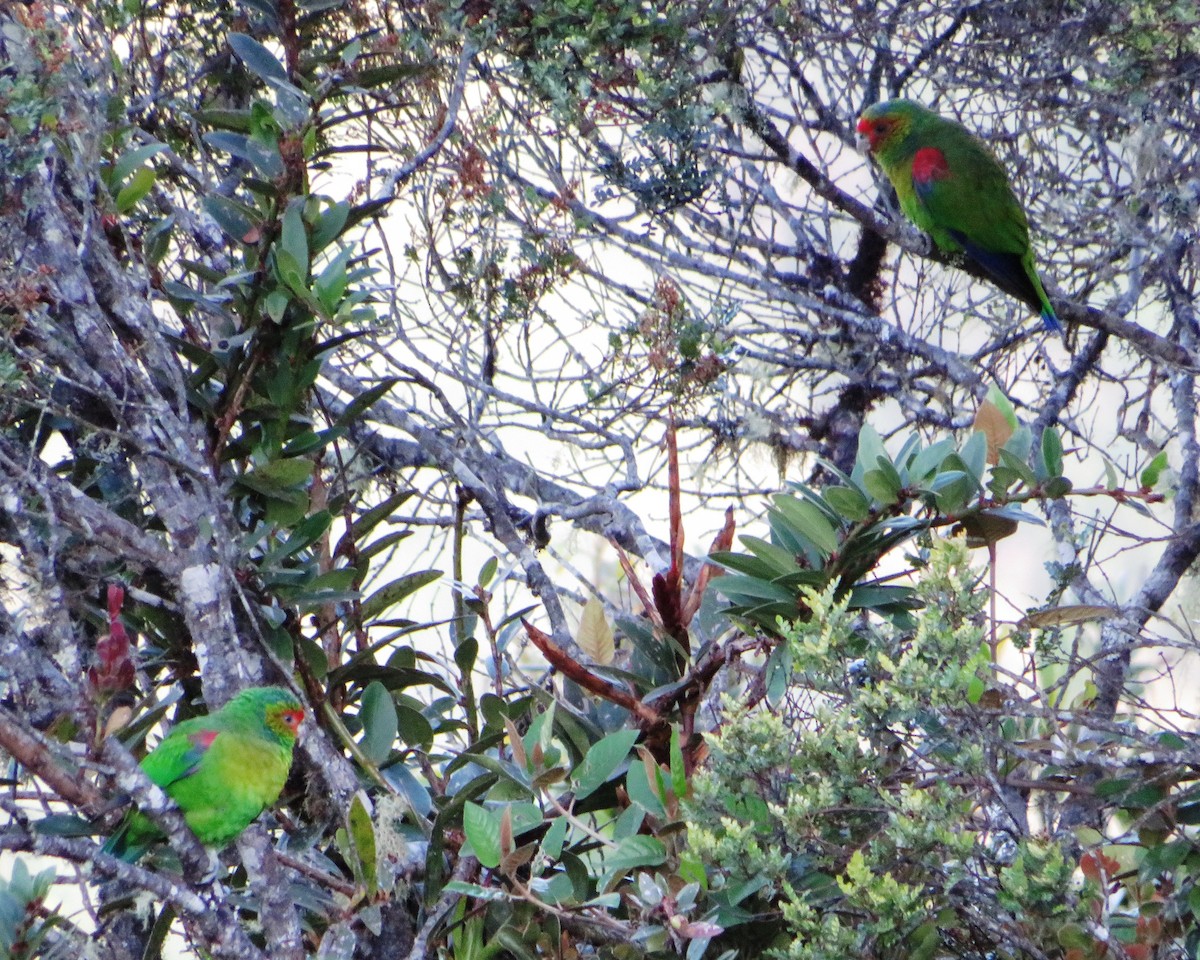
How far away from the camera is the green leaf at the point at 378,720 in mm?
2008

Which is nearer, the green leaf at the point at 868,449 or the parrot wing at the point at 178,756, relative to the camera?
the green leaf at the point at 868,449

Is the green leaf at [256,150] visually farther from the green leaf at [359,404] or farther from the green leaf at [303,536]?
the green leaf at [303,536]

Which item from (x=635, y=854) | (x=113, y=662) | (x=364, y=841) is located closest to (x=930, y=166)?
(x=635, y=854)

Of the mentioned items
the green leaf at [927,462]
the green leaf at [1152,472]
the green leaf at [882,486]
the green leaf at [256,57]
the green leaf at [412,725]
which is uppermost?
the green leaf at [256,57]

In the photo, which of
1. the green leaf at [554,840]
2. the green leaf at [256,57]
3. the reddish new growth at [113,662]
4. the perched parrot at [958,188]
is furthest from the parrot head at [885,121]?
the reddish new growth at [113,662]

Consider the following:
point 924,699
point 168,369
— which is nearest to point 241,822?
point 168,369

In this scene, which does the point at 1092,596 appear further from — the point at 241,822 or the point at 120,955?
the point at 120,955

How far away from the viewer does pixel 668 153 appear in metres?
3.29

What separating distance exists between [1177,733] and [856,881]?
1.95ft

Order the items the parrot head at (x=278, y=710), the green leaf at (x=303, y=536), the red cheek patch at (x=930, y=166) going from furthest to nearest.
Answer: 1. the red cheek patch at (x=930, y=166)
2. the green leaf at (x=303, y=536)
3. the parrot head at (x=278, y=710)

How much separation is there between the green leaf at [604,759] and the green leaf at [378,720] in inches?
15.7

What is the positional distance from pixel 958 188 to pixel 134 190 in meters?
2.75

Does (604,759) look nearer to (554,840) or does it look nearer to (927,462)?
(554,840)

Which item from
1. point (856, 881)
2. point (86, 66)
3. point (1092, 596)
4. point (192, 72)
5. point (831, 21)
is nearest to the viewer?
point (856, 881)
